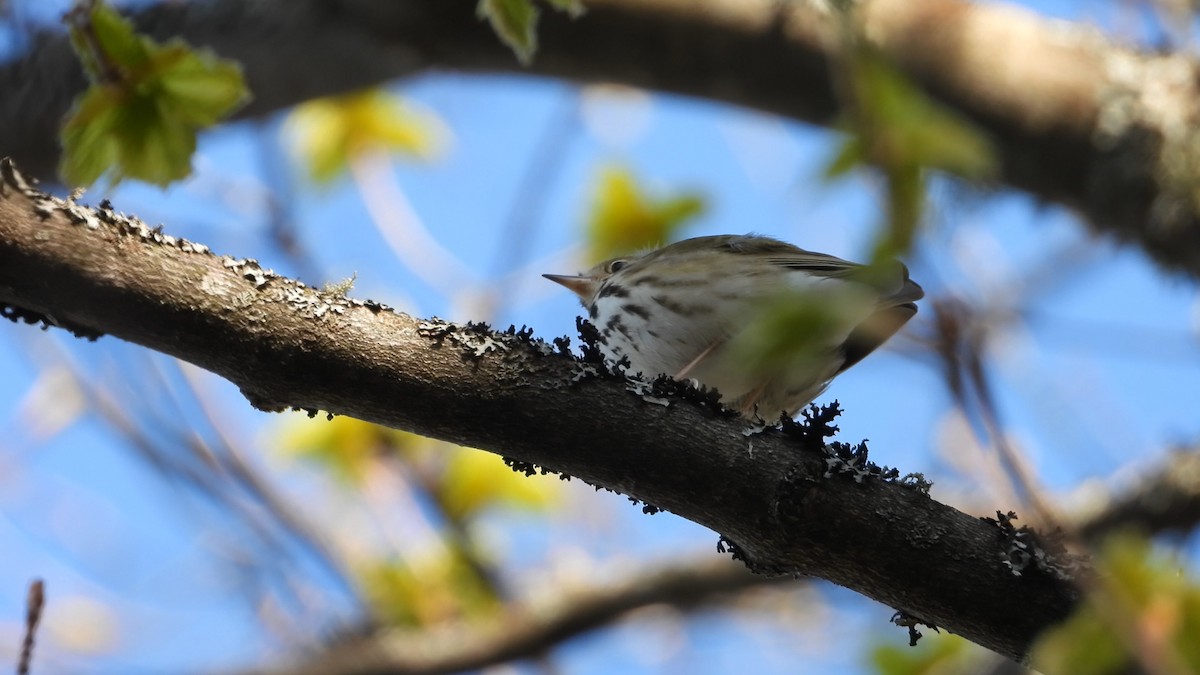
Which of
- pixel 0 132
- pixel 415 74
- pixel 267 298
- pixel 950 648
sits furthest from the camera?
pixel 415 74

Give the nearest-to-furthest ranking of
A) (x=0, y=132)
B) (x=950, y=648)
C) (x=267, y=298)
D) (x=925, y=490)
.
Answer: (x=267, y=298) < (x=925, y=490) < (x=950, y=648) < (x=0, y=132)

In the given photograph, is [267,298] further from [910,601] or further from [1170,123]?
[1170,123]

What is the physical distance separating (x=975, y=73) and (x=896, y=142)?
388cm

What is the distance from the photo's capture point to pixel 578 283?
146 inches

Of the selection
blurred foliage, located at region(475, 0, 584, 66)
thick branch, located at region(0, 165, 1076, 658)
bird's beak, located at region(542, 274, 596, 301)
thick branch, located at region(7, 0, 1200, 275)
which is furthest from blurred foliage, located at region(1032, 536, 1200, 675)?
thick branch, located at region(7, 0, 1200, 275)

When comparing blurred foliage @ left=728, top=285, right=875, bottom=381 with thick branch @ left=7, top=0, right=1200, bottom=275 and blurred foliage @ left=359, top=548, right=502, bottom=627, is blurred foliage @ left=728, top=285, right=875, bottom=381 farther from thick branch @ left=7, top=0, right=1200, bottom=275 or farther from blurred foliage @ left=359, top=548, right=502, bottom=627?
blurred foliage @ left=359, top=548, right=502, bottom=627

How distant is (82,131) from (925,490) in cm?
141

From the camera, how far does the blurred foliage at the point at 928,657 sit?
2.55m

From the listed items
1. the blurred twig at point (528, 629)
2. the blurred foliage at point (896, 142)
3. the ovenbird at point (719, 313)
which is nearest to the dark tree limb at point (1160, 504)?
the blurred twig at point (528, 629)

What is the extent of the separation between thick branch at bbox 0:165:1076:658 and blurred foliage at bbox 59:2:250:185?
132 millimetres

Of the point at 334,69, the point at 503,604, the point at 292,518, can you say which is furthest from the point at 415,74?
the point at 503,604

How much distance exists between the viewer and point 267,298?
66.0 inches

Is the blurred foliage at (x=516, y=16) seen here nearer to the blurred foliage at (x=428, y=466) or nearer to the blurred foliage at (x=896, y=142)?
the blurred foliage at (x=896, y=142)

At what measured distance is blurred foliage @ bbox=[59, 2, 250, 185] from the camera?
5.53 feet
